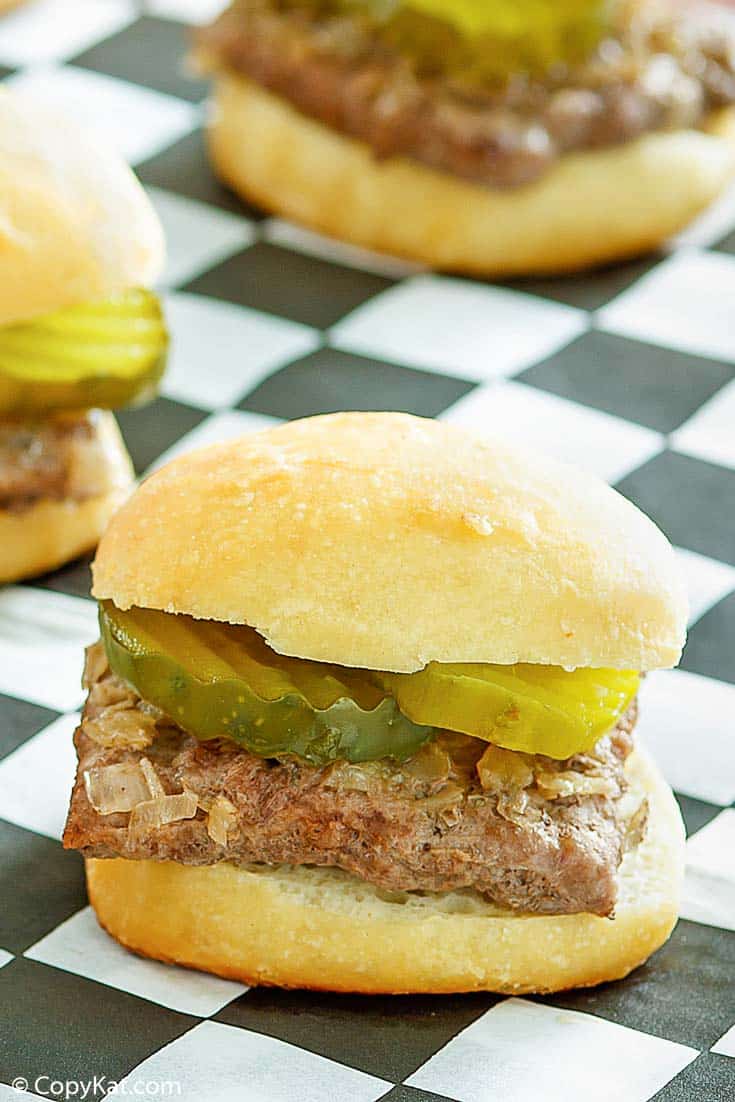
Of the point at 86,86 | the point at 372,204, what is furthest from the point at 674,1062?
the point at 86,86

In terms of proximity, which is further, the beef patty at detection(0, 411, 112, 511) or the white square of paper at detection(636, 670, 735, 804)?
the beef patty at detection(0, 411, 112, 511)

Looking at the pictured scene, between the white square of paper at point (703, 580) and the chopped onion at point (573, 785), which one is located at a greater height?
the chopped onion at point (573, 785)

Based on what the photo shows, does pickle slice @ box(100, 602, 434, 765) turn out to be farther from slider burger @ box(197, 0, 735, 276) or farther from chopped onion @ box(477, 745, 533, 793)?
slider burger @ box(197, 0, 735, 276)

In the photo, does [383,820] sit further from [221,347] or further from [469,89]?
[469,89]

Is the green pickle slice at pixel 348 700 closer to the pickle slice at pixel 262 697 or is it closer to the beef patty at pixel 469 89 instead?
the pickle slice at pixel 262 697

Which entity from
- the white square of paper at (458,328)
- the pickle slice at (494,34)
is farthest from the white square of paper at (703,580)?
the pickle slice at (494,34)

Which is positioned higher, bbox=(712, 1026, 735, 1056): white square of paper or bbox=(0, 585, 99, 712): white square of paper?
bbox=(712, 1026, 735, 1056): white square of paper

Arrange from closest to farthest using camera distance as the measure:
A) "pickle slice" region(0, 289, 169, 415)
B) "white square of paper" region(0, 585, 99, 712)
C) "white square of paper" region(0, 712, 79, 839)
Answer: "white square of paper" region(0, 712, 79, 839)
"white square of paper" region(0, 585, 99, 712)
"pickle slice" region(0, 289, 169, 415)

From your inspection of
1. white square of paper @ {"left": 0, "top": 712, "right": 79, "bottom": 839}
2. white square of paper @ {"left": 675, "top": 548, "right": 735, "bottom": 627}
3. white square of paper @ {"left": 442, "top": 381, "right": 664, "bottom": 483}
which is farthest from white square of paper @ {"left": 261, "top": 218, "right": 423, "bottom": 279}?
white square of paper @ {"left": 0, "top": 712, "right": 79, "bottom": 839}
